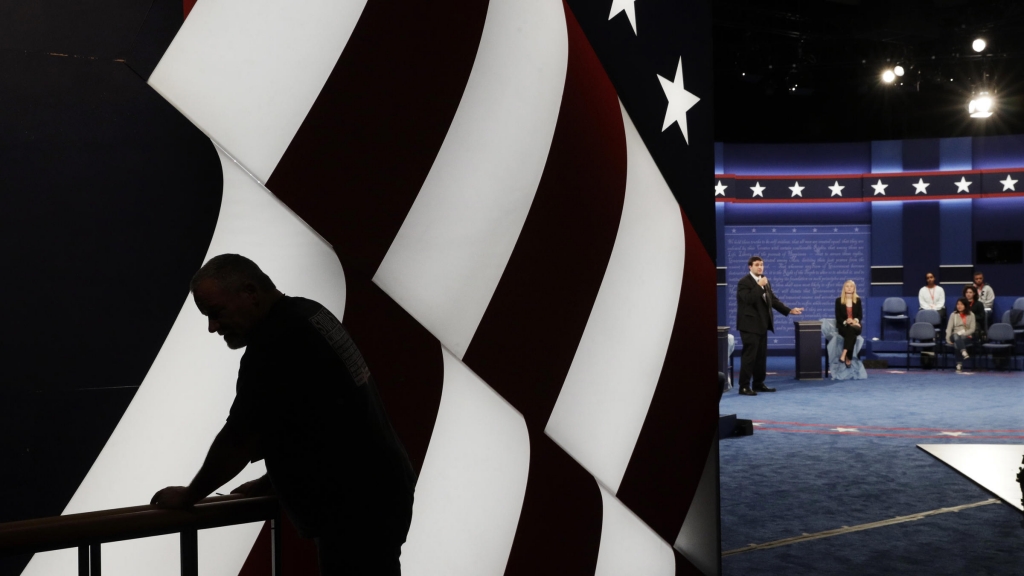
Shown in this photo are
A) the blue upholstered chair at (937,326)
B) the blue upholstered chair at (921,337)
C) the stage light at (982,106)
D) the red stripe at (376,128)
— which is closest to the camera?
the red stripe at (376,128)

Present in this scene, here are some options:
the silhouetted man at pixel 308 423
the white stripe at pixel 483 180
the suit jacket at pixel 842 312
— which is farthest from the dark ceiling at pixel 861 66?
the silhouetted man at pixel 308 423

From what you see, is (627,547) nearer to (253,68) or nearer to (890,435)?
(253,68)

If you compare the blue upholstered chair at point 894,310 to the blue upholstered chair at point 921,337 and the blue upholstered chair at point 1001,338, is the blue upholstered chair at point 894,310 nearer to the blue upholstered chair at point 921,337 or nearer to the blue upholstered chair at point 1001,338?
the blue upholstered chair at point 921,337

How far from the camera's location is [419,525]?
2227 millimetres

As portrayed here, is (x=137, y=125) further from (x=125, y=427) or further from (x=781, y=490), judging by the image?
(x=781, y=490)

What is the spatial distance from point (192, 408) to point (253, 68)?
862 mm

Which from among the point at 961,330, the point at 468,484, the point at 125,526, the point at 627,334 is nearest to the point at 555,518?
the point at 468,484

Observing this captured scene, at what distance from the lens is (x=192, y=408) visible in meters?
1.96

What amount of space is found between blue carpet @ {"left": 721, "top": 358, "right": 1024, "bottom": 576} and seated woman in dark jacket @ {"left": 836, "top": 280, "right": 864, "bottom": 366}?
140 cm

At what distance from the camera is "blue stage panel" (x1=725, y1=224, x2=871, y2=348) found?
13391 millimetres

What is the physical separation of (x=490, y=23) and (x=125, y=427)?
1498 millimetres

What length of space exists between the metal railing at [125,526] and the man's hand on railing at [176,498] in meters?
0.01

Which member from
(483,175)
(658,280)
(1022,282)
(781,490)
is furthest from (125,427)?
(1022,282)

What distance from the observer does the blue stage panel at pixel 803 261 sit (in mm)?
13391
